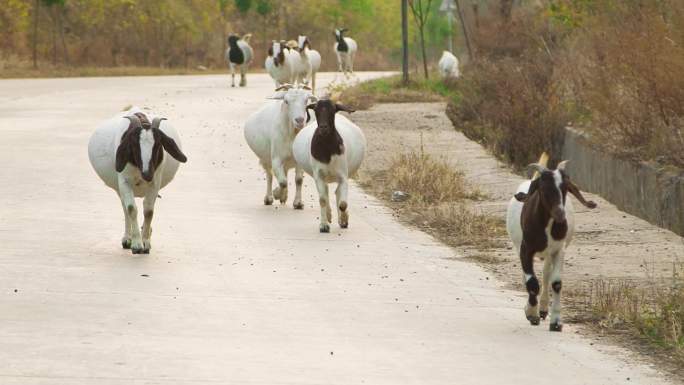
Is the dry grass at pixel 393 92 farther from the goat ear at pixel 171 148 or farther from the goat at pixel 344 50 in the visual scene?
the goat ear at pixel 171 148

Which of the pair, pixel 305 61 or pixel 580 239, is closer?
pixel 580 239

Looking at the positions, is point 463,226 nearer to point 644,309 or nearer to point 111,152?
point 111,152

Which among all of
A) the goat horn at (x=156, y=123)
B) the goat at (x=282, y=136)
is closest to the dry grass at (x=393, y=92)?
the goat at (x=282, y=136)

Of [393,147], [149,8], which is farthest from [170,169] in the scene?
[149,8]

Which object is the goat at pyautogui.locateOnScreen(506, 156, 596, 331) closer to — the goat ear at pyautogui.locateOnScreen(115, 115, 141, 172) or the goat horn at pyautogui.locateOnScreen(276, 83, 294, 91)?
the goat ear at pyautogui.locateOnScreen(115, 115, 141, 172)

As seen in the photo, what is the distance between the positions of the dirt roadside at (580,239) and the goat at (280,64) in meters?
13.0

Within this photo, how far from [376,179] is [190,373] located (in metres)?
13.0

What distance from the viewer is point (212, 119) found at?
32875mm

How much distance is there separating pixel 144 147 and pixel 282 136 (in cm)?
445

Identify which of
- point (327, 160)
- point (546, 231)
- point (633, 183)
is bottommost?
point (633, 183)

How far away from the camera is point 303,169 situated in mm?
18125

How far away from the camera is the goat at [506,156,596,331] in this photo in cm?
1123

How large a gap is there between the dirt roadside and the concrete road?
48 cm

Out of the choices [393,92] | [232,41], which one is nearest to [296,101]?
[393,92]
